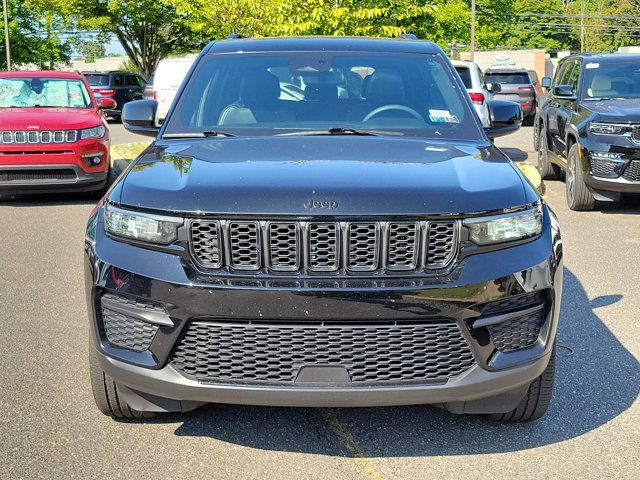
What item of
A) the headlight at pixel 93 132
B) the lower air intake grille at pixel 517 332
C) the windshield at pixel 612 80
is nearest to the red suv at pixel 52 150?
the headlight at pixel 93 132

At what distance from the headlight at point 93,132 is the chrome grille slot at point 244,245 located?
828 cm

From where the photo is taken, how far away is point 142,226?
366cm

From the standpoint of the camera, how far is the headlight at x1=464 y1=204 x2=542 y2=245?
3629 millimetres

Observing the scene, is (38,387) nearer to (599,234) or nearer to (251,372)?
(251,372)

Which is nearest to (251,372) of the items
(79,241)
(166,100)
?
(79,241)

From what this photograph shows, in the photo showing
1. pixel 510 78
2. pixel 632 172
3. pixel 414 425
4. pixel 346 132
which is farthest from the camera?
pixel 510 78

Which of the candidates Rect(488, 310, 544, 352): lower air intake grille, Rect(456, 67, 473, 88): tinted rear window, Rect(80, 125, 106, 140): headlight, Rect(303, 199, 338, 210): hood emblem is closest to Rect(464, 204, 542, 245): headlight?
Rect(488, 310, 544, 352): lower air intake grille

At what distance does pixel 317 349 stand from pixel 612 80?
9.06m

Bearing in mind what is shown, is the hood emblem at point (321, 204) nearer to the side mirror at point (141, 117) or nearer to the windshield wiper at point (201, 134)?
the windshield wiper at point (201, 134)

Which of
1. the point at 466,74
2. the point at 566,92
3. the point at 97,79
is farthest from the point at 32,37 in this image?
the point at 566,92

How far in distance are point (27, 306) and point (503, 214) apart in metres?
4.00

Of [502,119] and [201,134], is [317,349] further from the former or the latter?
[502,119]

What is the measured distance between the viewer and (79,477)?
373 centimetres

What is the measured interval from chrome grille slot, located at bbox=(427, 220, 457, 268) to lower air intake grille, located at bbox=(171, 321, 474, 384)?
0.78ft
